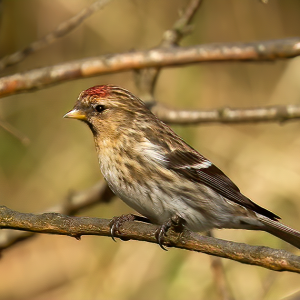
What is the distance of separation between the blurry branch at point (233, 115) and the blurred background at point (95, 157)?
4.07 feet

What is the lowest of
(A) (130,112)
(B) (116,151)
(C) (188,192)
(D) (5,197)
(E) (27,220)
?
(E) (27,220)

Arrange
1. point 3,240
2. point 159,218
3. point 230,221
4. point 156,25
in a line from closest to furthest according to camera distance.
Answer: point 159,218
point 230,221
point 3,240
point 156,25

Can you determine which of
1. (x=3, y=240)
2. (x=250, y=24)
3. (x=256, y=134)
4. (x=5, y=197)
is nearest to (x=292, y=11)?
(x=250, y=24)

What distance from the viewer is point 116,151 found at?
4125 millimetres

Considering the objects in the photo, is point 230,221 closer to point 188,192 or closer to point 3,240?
point 188,192

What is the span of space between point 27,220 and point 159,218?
0.97 metres

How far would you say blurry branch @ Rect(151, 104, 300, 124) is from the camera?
15.9ft

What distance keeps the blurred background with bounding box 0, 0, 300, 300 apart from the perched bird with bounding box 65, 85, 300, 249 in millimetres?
1398

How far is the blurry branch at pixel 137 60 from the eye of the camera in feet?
14.1

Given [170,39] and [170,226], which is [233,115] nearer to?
[170,39]

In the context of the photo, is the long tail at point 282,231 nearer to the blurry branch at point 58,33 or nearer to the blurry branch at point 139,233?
the blurry branch at point 139,233

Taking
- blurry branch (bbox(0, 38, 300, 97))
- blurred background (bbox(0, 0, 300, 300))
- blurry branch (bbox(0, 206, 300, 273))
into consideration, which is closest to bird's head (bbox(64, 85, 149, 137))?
blurry branch (bbox(0, 38, 300, 97))

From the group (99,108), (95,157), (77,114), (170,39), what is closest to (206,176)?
(99,108)

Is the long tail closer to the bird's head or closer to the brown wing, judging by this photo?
the brown wing
